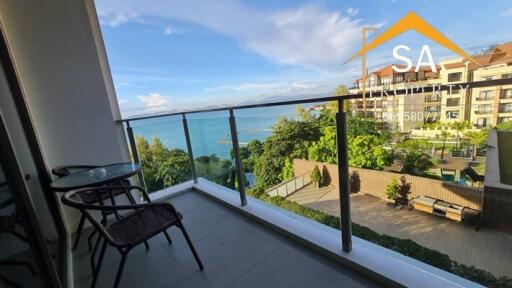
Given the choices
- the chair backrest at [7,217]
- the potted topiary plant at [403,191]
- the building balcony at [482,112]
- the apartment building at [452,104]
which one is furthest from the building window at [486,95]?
the potted topiary plant at [403,191]

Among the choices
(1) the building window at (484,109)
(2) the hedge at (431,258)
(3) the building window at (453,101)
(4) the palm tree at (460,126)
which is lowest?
(2) the hedge at (431,258)

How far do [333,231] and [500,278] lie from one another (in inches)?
45.1

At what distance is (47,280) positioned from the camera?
132cm

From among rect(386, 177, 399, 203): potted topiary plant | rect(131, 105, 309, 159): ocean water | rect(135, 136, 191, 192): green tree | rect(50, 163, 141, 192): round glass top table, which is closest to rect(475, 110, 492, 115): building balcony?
rect(131, 105, 309, 159): ocean water

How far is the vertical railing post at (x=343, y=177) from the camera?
4.78 ft

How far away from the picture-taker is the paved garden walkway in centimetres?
210

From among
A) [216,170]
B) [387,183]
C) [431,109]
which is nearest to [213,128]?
[216,170]

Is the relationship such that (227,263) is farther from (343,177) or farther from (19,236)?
(19,236)

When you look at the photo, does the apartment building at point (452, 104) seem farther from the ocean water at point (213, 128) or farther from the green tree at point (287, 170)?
the green tree at point (287, 170)

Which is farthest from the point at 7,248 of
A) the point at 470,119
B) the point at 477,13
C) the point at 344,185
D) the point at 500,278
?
the point at 477,13

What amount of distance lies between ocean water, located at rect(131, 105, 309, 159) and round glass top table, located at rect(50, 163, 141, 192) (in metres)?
0.93

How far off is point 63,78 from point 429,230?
5.93 meters

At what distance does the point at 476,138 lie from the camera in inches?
55.5

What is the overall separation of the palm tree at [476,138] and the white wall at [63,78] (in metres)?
3.18
